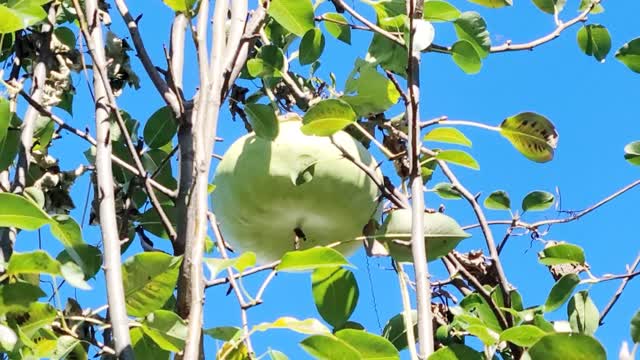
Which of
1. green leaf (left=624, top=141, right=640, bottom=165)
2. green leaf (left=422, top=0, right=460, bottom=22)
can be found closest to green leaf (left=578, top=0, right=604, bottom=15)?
green leaf (left=624, top=141, right=640, bottom=165)

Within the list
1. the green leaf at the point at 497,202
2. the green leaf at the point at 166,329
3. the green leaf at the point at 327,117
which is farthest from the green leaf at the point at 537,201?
the green leaf at the point at 166,329

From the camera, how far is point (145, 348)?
0.87m

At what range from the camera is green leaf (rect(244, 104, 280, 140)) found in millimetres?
1057

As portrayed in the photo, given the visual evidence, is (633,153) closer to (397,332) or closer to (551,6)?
(551,6)

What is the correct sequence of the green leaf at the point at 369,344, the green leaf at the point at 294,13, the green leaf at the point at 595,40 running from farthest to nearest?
the green leaf at the point at 595,40 → the green leaf at the point at 294,13 → the green leaf at the point at 369,344

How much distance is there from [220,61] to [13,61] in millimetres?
735

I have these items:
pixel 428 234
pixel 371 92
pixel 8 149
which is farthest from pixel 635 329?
pixel 8 149

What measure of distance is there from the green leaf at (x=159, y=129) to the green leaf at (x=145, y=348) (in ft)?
1.33

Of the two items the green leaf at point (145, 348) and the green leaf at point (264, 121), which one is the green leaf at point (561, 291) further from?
the green leaf at point (145, 348)

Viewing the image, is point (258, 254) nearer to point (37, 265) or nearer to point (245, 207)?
point (245, 207)

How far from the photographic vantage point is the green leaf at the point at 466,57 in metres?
1.11

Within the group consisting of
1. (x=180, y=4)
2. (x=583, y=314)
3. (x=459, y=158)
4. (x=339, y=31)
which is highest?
(x=339, y=31)

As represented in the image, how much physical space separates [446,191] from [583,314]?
289 mm

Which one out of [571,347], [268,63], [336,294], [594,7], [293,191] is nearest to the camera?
[571,347]
